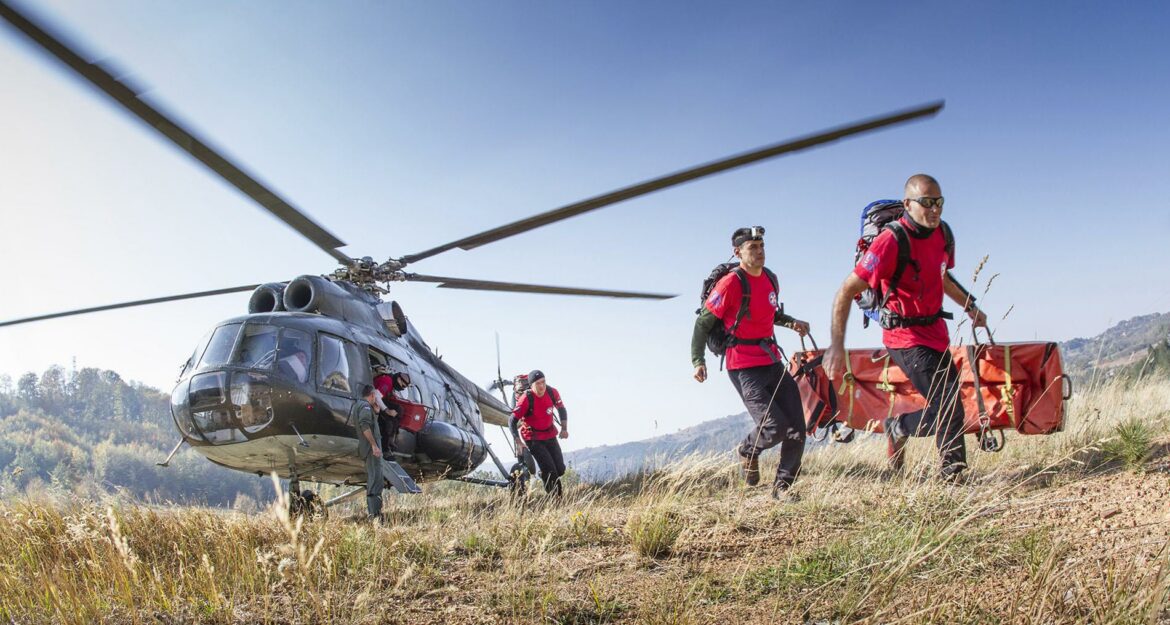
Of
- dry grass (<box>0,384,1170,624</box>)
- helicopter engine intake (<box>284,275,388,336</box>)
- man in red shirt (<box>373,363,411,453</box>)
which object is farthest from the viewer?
man in red shirt (<box>373,363,411,453</box>)

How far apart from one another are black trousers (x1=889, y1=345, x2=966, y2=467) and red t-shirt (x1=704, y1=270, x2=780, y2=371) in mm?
935

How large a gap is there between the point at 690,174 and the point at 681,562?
231 cm

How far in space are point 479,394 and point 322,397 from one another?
194 inches

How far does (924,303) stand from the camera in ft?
13.7

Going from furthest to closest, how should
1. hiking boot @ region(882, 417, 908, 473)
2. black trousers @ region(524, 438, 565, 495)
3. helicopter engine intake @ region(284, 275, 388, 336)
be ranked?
black trousers @ region(524, 438, 565, 495) < helicopter engine intake @ region(284, 275, 388, 336) < hiking boot @ region(882, 417, 908, 473)

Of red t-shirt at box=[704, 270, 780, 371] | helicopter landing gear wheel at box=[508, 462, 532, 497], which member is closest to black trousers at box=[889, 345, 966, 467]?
red t-shirt at box=[704, 270, 780, 371]

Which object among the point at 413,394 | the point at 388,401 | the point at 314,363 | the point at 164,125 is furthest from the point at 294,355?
the point at 164,125

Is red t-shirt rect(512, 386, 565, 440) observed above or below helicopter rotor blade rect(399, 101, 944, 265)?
below

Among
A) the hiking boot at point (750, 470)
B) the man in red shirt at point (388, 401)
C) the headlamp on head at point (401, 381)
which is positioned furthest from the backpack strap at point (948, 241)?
the headlamp on head at point (401, 381)

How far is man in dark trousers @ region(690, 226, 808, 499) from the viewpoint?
471 centimetres

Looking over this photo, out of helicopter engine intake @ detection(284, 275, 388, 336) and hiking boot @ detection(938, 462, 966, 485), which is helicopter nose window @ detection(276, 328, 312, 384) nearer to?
helicopter engine intake @ detection(284, 275, 388, 336)

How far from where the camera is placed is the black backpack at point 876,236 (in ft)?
13.1

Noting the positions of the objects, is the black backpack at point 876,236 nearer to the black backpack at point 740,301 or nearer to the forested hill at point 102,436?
the black backpack at point 740,301

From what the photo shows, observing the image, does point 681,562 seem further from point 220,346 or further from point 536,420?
point 536,420
